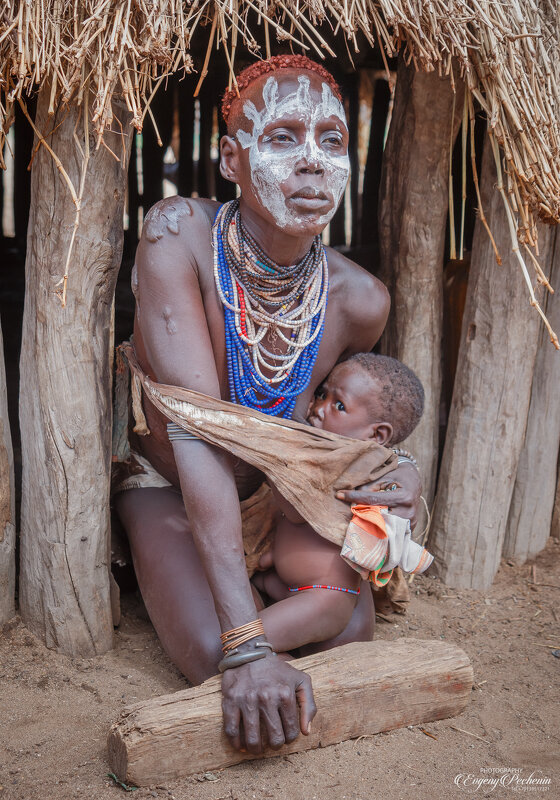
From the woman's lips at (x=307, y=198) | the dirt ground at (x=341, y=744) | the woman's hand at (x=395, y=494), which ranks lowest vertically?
the dirt ground at (x=341, y=744)

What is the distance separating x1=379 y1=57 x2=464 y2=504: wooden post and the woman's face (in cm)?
73

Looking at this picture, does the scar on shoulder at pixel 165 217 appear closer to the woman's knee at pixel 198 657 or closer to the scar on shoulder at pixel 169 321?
the scar on shoulder at pixel 169 321

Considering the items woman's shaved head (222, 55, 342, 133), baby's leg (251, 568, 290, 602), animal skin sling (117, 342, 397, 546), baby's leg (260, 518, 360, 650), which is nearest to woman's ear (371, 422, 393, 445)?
animal skin sling (117, 342, 397, 546)

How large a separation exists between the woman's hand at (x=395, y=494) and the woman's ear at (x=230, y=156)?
972 mm

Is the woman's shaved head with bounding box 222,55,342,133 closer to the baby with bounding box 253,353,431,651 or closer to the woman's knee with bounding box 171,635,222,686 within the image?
the baby with bounding box 253,353,431,651

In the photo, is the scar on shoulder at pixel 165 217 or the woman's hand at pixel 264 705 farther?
the scar on shoulder at pixel 165 217

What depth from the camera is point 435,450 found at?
3.21 meters

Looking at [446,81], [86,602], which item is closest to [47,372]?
[86,602]

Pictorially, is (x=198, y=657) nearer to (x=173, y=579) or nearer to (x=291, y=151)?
(x=173, y=579)

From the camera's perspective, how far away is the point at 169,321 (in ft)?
7.33

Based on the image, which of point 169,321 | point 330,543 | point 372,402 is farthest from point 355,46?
point 330,543

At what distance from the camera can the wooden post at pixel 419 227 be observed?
2898 mm

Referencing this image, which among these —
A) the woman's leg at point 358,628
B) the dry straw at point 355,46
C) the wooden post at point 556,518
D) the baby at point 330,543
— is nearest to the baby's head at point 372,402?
the baby at point 330,543

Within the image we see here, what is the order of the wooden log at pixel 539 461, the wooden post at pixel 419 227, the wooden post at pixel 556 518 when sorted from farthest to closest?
the wooden post at pixel 556 518
the wooden log at pixel 539 461
the wooden post at pixel 419 227
